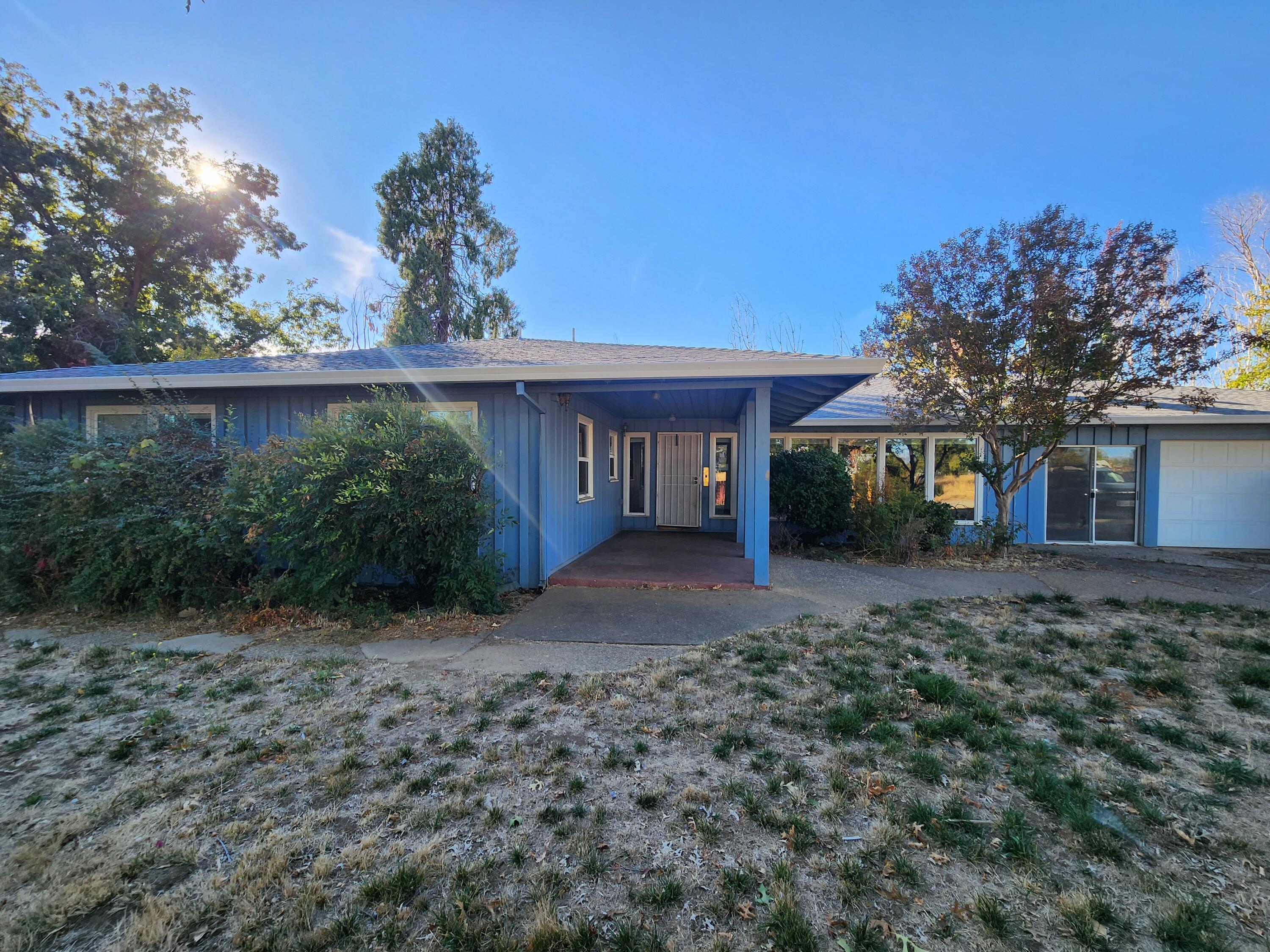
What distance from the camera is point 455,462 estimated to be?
5070 mm

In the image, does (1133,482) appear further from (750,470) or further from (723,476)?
(750,470)

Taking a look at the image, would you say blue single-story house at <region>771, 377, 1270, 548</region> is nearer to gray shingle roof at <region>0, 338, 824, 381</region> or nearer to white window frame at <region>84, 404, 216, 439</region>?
gray shingle roof at <region>0, 338, 824, 381</region>

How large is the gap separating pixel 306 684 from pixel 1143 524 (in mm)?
14037

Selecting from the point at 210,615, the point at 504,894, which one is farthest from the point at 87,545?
the point at 504,894

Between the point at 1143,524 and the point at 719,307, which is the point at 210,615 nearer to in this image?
the point at 1143,524

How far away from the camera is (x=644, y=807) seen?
7.58 ft

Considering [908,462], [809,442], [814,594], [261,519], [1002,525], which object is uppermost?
[809,442]

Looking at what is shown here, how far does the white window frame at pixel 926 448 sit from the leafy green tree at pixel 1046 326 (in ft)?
4.01

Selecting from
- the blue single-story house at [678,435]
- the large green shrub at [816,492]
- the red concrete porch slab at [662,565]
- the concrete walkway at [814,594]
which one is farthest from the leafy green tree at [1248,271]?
the red concrete porch slab at [662,565]

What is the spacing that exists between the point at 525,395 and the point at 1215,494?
13417 mm

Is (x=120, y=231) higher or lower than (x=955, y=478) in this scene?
higher

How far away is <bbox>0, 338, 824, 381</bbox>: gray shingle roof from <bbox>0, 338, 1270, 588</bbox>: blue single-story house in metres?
0.07

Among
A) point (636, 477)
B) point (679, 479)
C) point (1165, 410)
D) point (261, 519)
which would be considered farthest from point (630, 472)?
point (1165, 410)

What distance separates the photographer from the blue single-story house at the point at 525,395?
580cm
